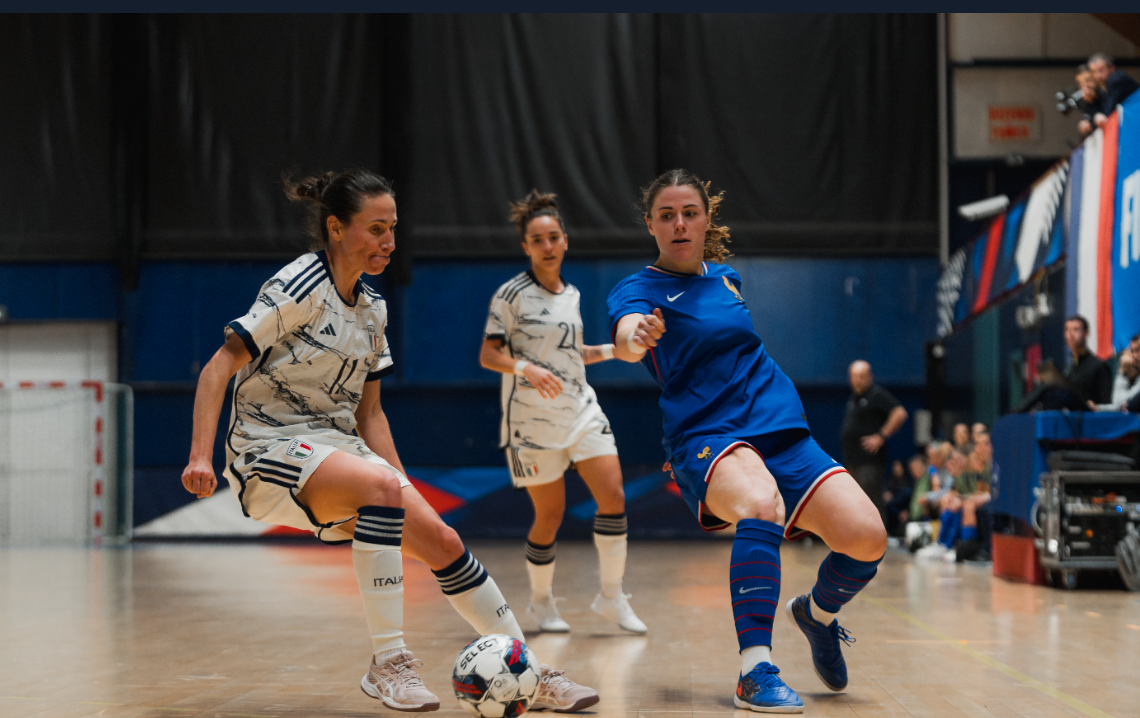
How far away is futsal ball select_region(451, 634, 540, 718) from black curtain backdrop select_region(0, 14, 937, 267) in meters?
12.8

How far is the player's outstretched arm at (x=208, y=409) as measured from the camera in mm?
3055

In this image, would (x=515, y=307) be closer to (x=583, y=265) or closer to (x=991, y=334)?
(x=991, y=334)

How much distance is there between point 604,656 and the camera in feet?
14.7

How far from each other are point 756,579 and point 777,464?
409mm

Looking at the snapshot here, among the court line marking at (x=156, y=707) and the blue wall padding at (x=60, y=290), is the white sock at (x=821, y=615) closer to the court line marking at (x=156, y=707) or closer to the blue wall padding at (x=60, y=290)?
the court line marking at (x=156, y=707)

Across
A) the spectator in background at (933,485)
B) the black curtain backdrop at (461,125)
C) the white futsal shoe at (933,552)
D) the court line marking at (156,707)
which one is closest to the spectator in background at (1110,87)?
the spectator in background at (933,485)

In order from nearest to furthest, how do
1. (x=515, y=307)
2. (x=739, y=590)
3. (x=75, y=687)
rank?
(x=739, y=590) < (x=75, y=687) < (x=515, y=307)

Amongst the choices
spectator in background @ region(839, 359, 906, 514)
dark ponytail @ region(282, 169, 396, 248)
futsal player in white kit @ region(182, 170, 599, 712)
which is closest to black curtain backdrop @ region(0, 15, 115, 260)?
spectator in background @ region(839, 359, 906, 514)

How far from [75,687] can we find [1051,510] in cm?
614

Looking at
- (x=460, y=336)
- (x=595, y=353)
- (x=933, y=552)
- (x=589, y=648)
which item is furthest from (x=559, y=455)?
(x=460, y=336)

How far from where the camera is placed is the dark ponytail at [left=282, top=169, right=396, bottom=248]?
347cm

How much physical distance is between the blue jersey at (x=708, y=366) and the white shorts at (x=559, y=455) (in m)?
1.74

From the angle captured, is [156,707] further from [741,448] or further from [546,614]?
[546,614]

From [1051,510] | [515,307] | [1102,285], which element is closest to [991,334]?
[1102,285]
